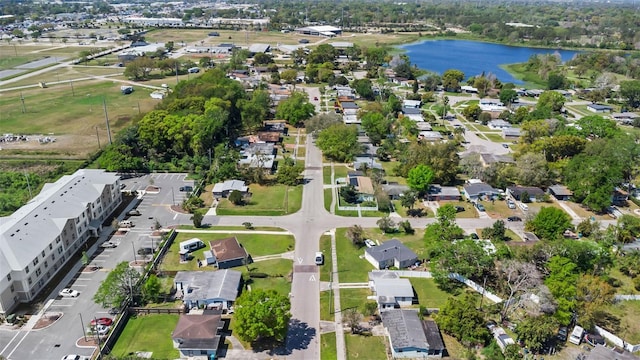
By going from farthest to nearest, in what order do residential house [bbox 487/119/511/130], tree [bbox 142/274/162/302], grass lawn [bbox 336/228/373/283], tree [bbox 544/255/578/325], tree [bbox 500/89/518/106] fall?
tree [bbox 500/89/518/106]
residential house [bbox 487/119/511/130]
grass lawn [bbox 336/228/373/283]
tree [bbox 142/274/162/302]
tree [bbox 544/255/578/325]

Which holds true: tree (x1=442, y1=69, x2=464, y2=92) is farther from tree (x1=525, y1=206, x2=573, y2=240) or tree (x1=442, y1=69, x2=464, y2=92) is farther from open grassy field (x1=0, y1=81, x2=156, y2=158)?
tree (x1=525, y1=206, x2=573, y2=240)

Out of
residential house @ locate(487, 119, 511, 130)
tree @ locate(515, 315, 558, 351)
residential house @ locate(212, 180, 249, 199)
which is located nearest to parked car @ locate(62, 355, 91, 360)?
residential house @ locate(212, 180, 249, 199)

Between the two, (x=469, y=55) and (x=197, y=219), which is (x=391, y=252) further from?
(x=469, y=55)

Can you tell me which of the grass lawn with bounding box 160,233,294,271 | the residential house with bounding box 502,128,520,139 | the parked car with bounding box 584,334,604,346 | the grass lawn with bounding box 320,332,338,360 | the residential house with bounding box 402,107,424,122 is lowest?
the parked car with bounding box 584,334,604,346

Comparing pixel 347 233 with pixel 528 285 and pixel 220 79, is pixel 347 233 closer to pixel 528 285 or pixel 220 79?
pixel 528 285

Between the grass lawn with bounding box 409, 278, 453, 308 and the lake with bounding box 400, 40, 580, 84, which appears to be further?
the lake with bounding box 400, 40, 580, 84

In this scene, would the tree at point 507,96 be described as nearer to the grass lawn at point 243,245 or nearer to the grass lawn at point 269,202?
the grass lawn at point 269,202

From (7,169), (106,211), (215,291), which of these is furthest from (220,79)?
(215,291)

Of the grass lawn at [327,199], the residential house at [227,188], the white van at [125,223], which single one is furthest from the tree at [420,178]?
the white van at [125,223]
